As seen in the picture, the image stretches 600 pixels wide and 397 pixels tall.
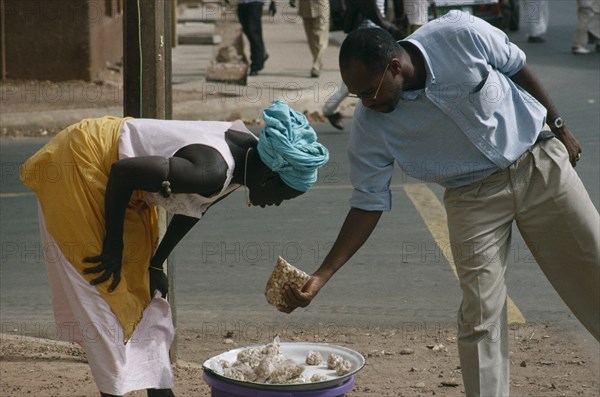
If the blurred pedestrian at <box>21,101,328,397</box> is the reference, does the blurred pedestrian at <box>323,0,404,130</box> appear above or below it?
below

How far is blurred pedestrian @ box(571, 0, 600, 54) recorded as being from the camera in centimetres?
1589

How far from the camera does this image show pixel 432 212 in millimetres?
8016

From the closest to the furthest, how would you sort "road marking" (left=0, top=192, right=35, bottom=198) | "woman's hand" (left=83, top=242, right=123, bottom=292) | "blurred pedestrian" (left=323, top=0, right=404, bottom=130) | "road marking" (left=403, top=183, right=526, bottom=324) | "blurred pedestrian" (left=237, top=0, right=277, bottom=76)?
"woman's hand" (left=83, top=242, right=123, bottom=292) < "road marking" (left=403, top=183, right=526, bottom=324) < "road marking" (left=0, top=192, right=35, bottom=198) < "blurred pedestrian" (left=323, top=0, right=404, bottom=130) < "blurred pedestrian" (left=237, top=0, right=277, bottom=76)

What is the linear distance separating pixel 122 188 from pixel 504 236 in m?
1.47

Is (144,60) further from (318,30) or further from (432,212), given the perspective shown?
(318,30)

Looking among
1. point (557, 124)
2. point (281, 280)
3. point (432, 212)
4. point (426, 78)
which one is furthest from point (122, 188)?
point (432, 212)

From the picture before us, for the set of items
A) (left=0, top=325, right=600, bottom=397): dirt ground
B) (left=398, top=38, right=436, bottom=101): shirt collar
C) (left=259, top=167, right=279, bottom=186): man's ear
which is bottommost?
(left=0, top=325, right=600, bottom=397): dirt ground

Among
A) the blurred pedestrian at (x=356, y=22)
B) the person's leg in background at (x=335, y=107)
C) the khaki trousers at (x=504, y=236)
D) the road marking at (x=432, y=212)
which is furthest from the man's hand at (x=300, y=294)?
the person's leg in background at (x=335, y=107)

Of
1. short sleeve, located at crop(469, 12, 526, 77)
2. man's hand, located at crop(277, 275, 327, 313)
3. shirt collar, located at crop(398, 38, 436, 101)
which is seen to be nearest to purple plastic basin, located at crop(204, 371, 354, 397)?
man's hand, located at crop(277, 275, 327, 313)

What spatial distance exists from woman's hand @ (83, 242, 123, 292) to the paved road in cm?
187

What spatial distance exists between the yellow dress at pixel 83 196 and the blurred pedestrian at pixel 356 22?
20.0 ft

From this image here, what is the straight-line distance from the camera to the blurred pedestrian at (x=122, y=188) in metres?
3.90

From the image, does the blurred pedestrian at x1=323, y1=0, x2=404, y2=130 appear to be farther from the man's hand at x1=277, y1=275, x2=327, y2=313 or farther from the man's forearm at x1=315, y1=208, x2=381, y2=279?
the man's hand at x1=277, y1=275, x2=327, y2=313

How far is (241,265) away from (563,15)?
16060mm
